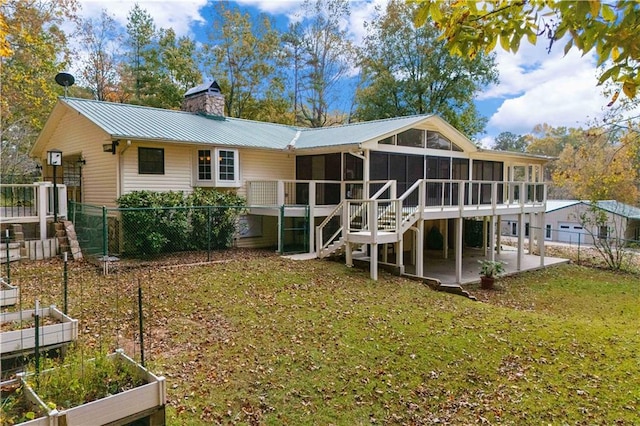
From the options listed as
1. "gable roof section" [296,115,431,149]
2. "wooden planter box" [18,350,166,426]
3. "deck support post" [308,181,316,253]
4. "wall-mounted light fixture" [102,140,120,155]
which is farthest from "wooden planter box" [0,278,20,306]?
"gable roof section" [296,115,431,149]

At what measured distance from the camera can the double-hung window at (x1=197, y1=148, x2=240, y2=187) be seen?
1394 centimetres

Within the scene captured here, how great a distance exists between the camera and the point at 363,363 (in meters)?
5.82

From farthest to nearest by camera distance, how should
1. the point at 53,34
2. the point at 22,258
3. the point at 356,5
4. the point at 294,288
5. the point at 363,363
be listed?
the point at 356,5 → the point at 53,34 → the point at 22,258 → the point at 294,288 → the point at 363,363

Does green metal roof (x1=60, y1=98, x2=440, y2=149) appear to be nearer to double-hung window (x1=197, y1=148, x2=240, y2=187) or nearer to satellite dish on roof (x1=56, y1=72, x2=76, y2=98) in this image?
double-hung window (x1=197, y1=148, x2=240, y2=187)

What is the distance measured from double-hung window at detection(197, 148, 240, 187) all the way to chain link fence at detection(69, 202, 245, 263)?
4.35 ft

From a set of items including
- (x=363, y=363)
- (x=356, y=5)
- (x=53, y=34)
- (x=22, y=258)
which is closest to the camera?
(x=363, y=363)

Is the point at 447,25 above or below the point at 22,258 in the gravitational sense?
above

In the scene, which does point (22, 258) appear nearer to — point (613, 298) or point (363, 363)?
point (363, 363)

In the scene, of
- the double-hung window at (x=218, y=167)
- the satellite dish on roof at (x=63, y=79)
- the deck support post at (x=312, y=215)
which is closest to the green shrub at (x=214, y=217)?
the double-hung window at (x=218, y=167)

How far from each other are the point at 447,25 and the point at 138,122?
1235 centimetres

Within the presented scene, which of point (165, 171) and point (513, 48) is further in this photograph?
point (165, 171)

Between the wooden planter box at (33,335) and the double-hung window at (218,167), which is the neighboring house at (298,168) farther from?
the wooden planter box at (33,335)

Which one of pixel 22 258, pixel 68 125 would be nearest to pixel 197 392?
pixel 22 258

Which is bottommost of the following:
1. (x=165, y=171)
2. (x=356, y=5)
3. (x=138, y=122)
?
(x=165, y=171)
